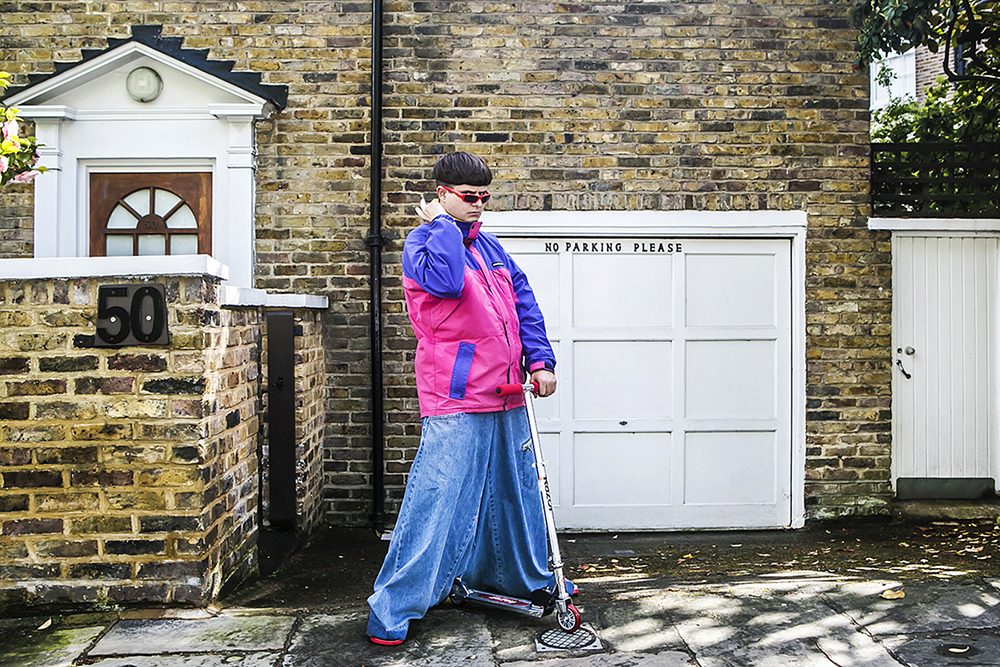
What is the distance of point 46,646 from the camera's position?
10.4 ft

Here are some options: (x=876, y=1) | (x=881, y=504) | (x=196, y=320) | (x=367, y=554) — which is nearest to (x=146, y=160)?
(x=196, y=320)

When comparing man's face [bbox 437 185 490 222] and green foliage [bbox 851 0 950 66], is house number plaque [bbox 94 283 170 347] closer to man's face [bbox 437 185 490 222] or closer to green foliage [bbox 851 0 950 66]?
man's face [bbox 437 185 490 222]

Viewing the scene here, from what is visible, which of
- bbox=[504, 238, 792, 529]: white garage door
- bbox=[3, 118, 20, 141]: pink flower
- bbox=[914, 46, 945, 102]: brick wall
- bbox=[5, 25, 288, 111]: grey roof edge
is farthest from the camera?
bbox=[914, 46, 945, 102]: brick wall

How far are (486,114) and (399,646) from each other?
3.58 meters

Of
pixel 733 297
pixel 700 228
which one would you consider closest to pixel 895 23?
pixel 700 228

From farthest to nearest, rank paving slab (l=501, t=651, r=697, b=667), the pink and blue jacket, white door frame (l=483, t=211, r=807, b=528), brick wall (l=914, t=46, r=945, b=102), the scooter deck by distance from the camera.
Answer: brick wall (l=914, t=46, r=945, b=102)
white door frame (l=483, t=211, r=807, b=528)
the scooter deck
the pink and blue jacket
paving slab (l=501, t=651, r=697, b=667)

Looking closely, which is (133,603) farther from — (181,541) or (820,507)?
(820,507)

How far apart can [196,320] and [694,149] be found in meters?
3.54

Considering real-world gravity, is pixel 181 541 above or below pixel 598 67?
below

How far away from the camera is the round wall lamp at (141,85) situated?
17.8 ft

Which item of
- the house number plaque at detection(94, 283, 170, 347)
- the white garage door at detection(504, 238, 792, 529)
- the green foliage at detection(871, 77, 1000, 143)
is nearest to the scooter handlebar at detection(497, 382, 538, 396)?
the house number plaque at detection(94, 283, 170, 347)

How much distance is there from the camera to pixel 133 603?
11.5 feet

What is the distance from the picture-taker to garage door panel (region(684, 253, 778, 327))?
18.6 feet

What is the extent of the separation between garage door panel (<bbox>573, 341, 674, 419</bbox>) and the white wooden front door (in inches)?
65.2
